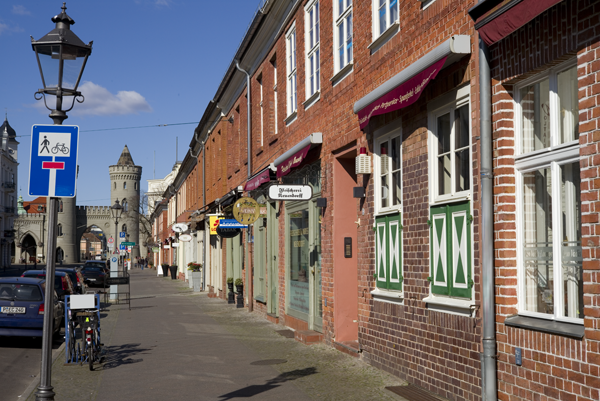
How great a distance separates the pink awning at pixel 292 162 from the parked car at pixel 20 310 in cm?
541

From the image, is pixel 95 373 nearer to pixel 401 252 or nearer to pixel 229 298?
pixel 401 252

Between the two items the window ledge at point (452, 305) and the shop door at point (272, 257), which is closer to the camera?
the window ledge at point (452, 305)

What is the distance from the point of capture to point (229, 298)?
24.5 metres

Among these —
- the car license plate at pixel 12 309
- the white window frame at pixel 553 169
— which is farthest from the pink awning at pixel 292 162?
the white window frame at pixel 553 169

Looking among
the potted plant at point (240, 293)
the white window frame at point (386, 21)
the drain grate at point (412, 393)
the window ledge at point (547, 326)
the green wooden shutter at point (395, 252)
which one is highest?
the white window frame at point (386, 21)

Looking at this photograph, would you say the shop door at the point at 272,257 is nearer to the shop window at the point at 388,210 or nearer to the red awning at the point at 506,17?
the shop window at the point at 388,210

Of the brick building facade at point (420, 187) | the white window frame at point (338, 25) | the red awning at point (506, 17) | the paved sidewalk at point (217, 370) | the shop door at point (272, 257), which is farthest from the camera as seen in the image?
the shop door at point (272, 257)

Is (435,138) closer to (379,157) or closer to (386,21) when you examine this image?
(379,157)

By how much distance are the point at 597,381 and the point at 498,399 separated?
5.16 ft

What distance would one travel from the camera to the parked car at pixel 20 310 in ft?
45.2

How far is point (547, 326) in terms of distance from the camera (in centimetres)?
596

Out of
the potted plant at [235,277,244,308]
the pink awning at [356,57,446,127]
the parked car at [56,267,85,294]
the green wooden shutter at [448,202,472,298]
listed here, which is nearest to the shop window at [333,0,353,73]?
the pink awning at [356,57,446,127]

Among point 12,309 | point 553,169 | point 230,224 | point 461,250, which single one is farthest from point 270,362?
point 230,224

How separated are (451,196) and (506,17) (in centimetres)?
224
